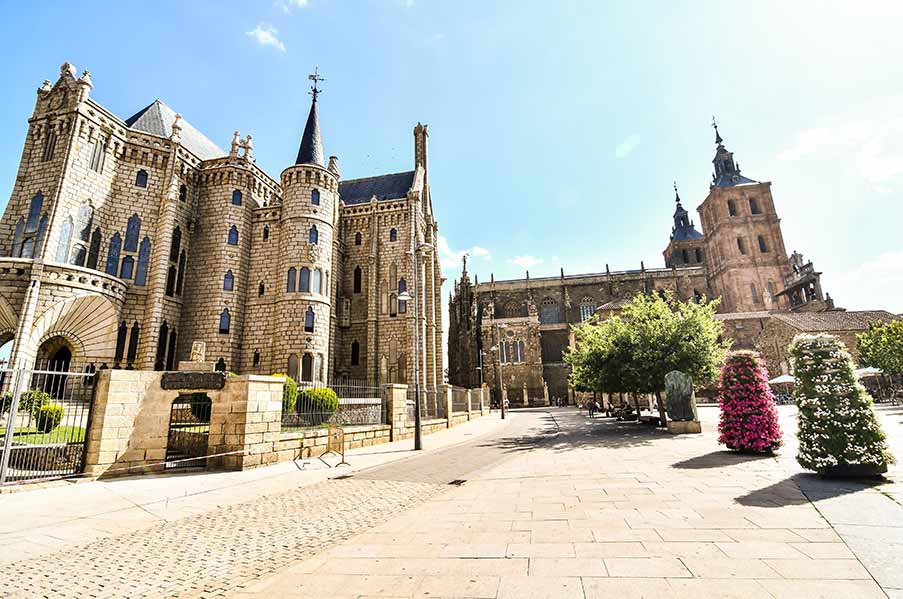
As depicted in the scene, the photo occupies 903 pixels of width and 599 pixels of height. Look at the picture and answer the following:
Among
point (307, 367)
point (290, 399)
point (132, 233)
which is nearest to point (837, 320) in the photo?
point (307, 367)

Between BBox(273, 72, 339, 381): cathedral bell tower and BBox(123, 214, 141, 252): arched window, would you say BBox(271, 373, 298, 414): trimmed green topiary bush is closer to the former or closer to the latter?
BBox(273, 72, 339, 381): cathedral bell tower

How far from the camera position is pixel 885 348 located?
27828 mm

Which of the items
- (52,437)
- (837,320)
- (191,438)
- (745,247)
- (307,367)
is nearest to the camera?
(52,437)

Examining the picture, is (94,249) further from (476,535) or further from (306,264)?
(476,535)

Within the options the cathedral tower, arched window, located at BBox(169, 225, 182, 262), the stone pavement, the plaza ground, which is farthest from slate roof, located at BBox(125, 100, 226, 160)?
the cathedral tower

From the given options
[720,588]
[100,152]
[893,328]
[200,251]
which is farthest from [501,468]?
[893,328]

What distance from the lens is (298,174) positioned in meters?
26.5

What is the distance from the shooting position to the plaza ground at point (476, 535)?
319 cm

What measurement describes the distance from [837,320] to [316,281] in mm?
46904

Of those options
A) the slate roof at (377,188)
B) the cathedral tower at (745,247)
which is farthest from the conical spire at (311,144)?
the cathedral tower at (745,247)

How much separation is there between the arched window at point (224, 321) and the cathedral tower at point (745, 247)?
182 ft

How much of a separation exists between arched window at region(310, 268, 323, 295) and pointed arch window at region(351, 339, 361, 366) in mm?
5174

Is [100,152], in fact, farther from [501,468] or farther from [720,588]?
[720,588]

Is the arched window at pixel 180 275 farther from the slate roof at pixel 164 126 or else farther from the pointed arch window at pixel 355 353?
the pointed arch window at pixel 355 353
